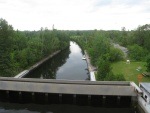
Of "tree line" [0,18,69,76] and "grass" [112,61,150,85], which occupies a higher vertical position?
"tree line" [0,18,69,76]

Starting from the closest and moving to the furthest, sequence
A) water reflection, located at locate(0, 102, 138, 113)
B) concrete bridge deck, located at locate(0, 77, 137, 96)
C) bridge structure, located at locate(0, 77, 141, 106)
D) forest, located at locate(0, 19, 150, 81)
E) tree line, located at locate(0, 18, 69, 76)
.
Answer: water reflection, located at locate(0, 102, 138, 113), concrete bridge deck, located at locate(0, 77, 137, 96), bridge structure, located at locate(0, 77, 141, 106), forest, located at locate(0, 19, 150, 81), tree line, located at locate(0, 18, 69, 76)

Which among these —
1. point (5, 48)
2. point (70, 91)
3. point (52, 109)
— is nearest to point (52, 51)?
point (5, 48)

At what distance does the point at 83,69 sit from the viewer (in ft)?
217

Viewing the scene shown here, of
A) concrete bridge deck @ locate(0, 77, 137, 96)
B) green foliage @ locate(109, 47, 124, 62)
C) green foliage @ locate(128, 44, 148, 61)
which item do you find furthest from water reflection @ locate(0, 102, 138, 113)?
green foliage @ locate(128, 44, 148, 61)

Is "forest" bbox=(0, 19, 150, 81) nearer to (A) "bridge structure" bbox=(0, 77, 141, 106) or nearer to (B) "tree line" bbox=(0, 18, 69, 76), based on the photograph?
(B) "tree line" bbox=(0, 18, 69, 76)

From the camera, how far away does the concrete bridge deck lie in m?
33.6

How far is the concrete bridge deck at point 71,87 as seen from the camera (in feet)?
110

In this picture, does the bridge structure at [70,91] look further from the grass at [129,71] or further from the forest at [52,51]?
the grass at [129,71]

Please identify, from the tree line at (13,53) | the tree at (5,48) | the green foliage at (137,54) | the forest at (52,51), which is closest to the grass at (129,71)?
the forest at (52,51)

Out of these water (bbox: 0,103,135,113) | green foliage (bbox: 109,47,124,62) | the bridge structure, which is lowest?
water (bbox: 0,103,135,113)

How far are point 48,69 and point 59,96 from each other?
111ft

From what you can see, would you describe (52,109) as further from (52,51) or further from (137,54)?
(52,51)

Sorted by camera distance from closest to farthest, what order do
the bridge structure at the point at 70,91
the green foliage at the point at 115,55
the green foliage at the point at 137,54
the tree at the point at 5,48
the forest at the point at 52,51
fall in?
the bridge structure at the point at 70,91
the forest at the point at 52,51
the tree at the point at 5,48
the green foliage at the point at 115,55
the green foliage at the point at 137,54

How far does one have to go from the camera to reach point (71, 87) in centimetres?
3453
